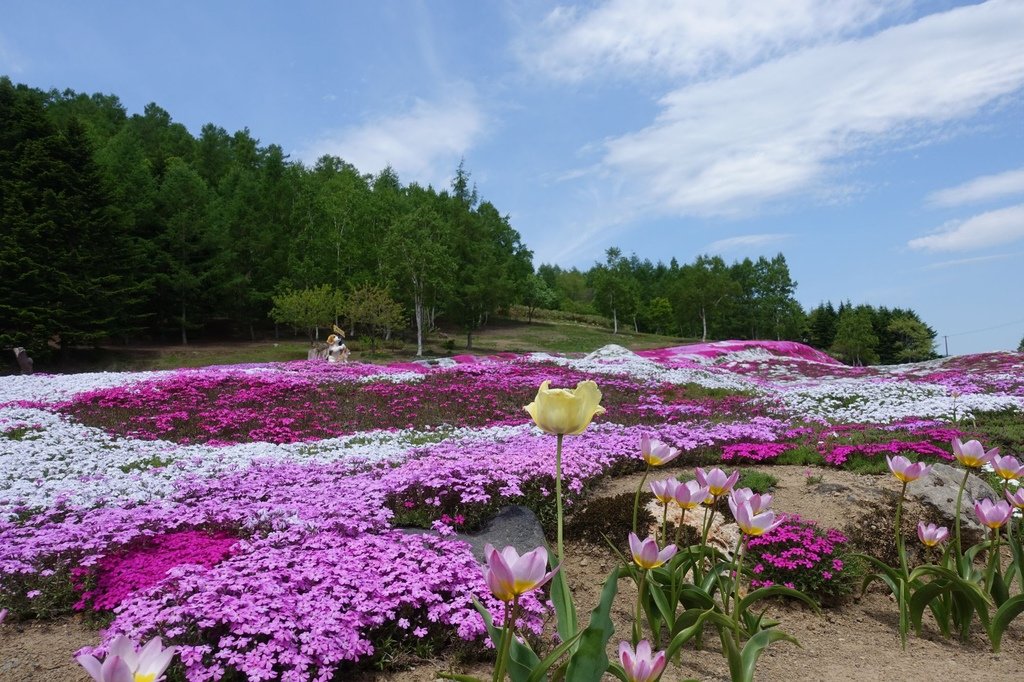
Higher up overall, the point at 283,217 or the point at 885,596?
the point at 283,217

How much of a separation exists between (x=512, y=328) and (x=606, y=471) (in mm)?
53218

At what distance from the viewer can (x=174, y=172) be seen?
40750 millimetres

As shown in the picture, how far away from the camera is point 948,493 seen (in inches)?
258

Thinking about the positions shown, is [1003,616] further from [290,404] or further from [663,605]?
[290,404]

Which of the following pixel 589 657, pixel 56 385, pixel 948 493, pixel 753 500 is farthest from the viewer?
pixel 56 385

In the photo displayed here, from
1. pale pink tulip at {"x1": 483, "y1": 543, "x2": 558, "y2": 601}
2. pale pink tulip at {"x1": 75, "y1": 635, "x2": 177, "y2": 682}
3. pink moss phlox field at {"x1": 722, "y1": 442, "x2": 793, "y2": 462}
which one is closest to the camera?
pale pink tulip at {"x1": 75, "y1": 635, "x2": 177, "y2": 682}

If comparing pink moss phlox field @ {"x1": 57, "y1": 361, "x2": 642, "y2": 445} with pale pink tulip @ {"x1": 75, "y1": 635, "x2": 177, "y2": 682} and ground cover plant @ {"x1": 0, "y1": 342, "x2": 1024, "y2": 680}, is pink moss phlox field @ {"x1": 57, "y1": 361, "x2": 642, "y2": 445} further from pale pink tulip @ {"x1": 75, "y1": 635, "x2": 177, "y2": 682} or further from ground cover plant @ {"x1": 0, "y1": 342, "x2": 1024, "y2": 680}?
pale pink tulip @ {"x1": 75, "y1": 635, "x2": 177, "y2": 682}

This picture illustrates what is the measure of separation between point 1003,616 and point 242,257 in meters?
47.5

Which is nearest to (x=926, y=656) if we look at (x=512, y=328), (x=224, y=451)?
(x=224, y=451)

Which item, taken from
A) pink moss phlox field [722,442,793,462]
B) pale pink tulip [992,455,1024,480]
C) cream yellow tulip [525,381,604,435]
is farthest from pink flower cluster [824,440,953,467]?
cream yellow tulip [525,381,604,435]

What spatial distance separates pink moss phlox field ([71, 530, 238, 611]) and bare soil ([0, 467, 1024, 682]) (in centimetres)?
24

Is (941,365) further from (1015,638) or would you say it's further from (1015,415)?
(1015,638)

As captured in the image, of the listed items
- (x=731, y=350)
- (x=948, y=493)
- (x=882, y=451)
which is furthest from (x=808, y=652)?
(x=731, y=350)

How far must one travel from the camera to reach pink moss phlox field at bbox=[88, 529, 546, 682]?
3414mm
